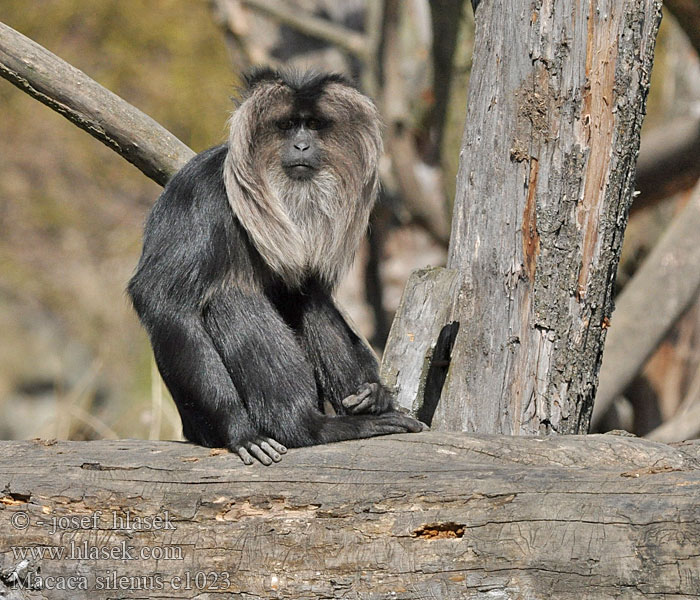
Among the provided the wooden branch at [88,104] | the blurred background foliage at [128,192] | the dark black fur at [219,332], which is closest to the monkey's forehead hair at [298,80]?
the dark black fur at [219,332]

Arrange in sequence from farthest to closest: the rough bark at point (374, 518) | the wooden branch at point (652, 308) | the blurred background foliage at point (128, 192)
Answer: the blurred background foliage at point (128, 192) < the wooden branch at point (652, 308) < the rough bark at point (374, 518)

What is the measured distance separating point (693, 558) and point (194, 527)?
158 centimetres

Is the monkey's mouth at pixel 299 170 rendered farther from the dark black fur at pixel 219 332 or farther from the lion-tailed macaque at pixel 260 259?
the dark black fur at pixel 219 332

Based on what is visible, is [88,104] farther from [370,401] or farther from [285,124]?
[370,401]

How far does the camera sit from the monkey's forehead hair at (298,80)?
12.6ft

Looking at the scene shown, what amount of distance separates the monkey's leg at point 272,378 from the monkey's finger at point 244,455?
0.23 m

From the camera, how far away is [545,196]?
352 centimetres

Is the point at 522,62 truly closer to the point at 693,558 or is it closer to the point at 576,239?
the point at 576,239

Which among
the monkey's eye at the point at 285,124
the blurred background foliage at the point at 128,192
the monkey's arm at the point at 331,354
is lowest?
the monkey's arm at the point at 331,354

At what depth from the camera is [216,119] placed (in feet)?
39.4

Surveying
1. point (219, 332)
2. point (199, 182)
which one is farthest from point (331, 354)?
point (199, 182)

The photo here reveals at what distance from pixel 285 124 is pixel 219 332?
3.04ft

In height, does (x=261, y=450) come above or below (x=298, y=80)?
below

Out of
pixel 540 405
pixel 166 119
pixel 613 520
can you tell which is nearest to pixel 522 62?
pixel 540 405
